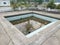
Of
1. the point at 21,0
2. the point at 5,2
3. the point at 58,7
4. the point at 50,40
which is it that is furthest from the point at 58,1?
the point at 50,40

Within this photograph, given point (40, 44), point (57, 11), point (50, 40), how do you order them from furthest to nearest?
point (57, 11), point (50, 40), point (40, 44)

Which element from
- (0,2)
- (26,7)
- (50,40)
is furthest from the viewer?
(0,2)

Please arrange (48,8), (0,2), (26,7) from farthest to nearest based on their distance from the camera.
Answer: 1. (0,2)
2. (26,7)
3. (48,8)

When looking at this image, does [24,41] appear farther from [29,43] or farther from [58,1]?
[58,1]

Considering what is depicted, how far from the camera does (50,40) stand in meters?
3.39

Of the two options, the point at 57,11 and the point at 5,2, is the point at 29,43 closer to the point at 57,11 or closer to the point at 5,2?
the point at 57,11

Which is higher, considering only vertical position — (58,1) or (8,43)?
(58,1)

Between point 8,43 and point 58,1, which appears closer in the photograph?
point 8,43

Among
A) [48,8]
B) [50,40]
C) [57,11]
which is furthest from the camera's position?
[48,8]

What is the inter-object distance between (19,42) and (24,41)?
20 cm

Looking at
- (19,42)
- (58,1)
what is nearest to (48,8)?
(58,1)

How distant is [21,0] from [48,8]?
26.8ft

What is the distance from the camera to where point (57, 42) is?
324 cm

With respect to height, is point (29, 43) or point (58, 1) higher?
point (58, 1)
